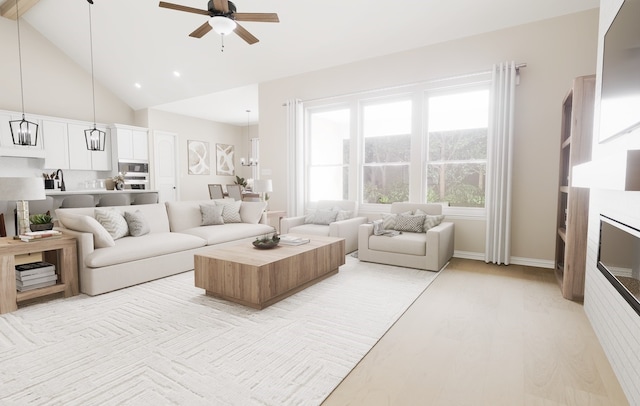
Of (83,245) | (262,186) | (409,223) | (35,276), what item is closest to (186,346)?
(83,245)

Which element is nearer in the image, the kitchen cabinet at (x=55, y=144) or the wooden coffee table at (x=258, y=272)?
the wooden coffee table at (x=258, y=272)

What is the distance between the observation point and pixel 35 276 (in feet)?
9.79

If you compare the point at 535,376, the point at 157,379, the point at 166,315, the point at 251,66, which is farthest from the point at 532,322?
the point at 251,66

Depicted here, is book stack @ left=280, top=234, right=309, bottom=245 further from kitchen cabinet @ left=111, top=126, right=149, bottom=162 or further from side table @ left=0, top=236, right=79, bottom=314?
kitchen cabinet @ left=111, top=126, right=149, bottom=162

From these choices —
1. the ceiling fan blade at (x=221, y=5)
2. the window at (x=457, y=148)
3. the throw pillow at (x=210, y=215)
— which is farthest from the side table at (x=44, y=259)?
the window at (x=457, y=148)

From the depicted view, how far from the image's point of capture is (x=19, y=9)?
6.07 metres

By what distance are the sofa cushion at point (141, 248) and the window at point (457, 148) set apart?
3637mm

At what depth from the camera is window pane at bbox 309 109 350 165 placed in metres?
6.03

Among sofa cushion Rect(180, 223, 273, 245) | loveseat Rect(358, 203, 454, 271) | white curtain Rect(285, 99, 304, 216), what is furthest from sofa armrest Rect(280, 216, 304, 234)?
loveseat Rect(358, 203, 454, 271)

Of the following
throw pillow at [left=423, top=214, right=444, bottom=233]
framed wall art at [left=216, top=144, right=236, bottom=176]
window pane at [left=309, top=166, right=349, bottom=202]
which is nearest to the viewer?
throw pillow at [left=423, top=214, right=444, bottom=233]

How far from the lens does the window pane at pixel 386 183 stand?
5.41 m

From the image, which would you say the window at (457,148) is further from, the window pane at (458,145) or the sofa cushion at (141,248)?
the sofa cushion at (141,248)

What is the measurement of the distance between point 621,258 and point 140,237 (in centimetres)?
443

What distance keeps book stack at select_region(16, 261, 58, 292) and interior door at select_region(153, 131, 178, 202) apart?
19.6 ft
